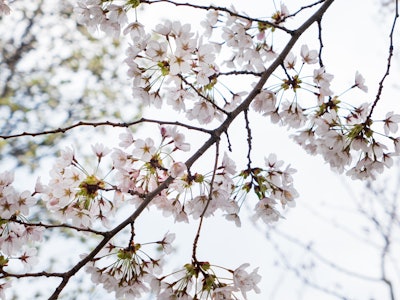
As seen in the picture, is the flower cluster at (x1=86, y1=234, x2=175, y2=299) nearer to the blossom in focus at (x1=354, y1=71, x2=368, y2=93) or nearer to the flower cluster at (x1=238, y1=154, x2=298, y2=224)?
the flower cluster at (x1=238, y1=154, x2=298, y2=224)

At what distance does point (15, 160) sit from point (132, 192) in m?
4.14

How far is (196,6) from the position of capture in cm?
119

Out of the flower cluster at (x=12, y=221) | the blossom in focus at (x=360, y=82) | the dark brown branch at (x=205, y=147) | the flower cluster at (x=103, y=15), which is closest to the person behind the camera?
the dark brown branch at (x=205, y=147)

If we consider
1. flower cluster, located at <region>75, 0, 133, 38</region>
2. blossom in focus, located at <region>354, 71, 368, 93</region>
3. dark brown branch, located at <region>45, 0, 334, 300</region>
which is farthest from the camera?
blossom in focus, located at <region>354, 71, 368, 93</region>

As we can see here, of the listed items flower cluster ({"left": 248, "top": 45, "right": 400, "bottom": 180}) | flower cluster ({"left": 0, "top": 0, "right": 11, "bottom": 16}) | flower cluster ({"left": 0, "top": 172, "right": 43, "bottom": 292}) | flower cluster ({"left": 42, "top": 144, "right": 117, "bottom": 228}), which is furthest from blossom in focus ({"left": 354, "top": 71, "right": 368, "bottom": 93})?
flower cluster ({"left": 0, "top": 0, "right": 11, "bottom": 16})

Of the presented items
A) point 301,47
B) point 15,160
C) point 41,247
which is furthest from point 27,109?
point 301,47

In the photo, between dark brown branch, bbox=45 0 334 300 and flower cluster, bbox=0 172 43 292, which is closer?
dark brown branch, bbox=45 0 334 300

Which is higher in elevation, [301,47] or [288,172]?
[301,47]

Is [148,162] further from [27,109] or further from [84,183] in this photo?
[27,109]

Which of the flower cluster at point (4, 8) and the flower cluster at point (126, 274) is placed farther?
the flower cluster at point (4, 8)

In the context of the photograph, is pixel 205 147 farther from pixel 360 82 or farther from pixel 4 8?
pixel 4 8

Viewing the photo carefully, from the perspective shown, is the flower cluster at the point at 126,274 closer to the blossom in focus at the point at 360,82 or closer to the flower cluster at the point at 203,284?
the flower cluster at the point at 203,284

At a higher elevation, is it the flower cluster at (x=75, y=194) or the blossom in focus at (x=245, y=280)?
the flower cluster at (x=75, y=194)

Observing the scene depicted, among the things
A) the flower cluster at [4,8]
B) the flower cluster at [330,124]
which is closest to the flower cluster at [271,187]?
the flower cluster at [330,124]
